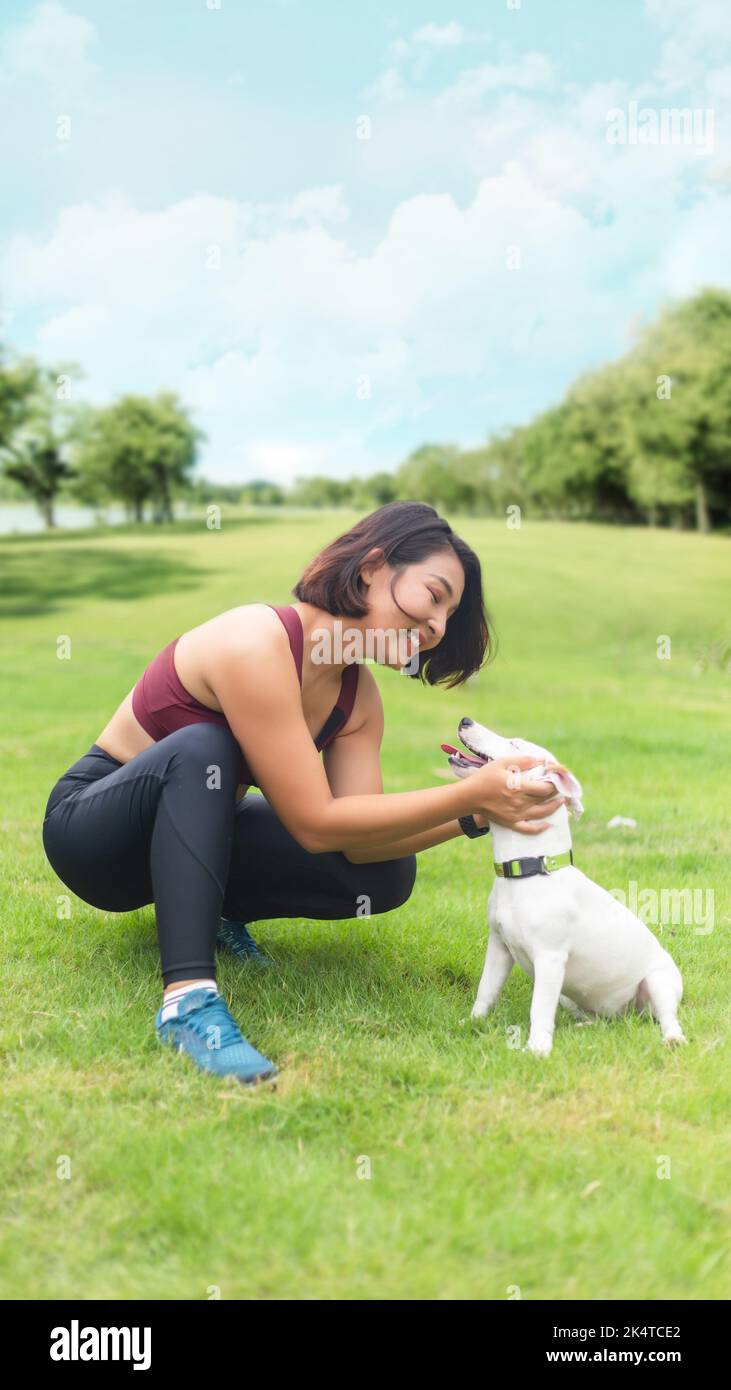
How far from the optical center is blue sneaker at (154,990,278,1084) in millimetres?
2842

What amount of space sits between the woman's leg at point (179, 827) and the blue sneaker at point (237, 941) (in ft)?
2.07

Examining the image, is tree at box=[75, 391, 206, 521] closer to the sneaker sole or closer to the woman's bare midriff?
the woman's bare midriff

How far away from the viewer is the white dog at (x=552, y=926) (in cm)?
300

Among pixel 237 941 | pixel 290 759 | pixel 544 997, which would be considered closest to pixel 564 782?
pixel 544 997

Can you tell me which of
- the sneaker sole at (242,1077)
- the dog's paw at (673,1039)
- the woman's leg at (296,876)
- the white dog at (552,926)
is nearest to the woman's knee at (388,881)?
the woman's leg at (296,876)

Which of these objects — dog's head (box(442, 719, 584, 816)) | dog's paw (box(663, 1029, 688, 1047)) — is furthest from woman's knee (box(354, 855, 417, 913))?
dog's paw (box(663, 1029, 688, 1047))

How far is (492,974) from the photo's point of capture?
323cm

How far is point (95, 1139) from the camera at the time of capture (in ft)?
8.50

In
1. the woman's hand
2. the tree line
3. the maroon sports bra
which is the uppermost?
the tree line

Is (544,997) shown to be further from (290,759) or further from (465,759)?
(290,759)

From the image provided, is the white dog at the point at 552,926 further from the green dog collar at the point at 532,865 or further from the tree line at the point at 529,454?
the tree line at the point at 529,454

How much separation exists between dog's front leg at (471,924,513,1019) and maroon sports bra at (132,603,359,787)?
0.75 m
